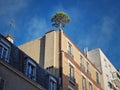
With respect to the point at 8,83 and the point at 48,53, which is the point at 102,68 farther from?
the point at 8,83

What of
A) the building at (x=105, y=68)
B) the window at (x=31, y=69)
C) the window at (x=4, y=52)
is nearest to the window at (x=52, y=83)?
the window at (x=31, y=69)

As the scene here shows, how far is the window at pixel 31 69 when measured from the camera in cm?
2478

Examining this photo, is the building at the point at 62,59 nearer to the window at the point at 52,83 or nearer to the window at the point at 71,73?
the window at the point at 71,73

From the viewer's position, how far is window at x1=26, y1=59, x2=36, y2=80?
81.3ft

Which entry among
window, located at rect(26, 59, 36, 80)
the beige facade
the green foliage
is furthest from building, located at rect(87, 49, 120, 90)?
the beige facade

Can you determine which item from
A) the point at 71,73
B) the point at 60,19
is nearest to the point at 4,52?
the point at 71,73

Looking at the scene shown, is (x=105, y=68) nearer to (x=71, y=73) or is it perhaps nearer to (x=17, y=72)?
(x=71, y=73)

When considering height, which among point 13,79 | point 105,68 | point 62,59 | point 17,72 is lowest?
point 13,79

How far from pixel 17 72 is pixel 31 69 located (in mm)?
3075

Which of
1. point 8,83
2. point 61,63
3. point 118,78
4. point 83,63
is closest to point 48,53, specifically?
point 61,63

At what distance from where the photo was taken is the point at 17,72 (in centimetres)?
2269

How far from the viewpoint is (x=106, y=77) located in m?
45.9

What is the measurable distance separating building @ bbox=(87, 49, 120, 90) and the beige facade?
22.5 m

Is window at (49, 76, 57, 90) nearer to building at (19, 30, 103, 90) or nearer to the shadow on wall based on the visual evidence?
the shadow on wall
